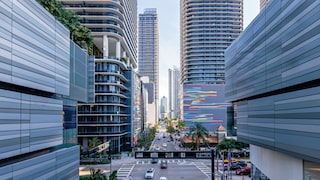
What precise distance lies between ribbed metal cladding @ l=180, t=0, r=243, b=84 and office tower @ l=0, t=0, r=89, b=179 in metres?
86.6

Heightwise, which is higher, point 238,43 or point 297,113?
point 238,43

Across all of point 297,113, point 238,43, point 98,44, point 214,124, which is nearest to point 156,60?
point 214,124

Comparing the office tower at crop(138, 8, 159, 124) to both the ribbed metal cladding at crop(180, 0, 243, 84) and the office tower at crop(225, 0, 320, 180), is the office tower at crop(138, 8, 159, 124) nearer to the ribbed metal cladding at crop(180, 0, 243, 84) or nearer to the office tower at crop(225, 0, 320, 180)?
the ribbed metal cladding at crop(180, 0, 243, 84)

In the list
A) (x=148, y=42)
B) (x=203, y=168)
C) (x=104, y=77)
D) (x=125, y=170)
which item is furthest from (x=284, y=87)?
(x=148, y=42)

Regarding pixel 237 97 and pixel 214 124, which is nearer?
pixel 237 97

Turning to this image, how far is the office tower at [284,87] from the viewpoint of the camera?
13.0m

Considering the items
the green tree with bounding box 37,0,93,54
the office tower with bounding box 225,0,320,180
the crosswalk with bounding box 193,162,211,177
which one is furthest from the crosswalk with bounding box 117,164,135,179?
the office tower with bounding box 225,0,320,180

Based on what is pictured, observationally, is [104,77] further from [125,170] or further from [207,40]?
[207,40]

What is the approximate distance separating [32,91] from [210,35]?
313ft

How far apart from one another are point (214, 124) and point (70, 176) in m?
81.2

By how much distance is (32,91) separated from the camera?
16.3m

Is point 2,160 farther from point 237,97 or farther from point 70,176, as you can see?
point 237,97

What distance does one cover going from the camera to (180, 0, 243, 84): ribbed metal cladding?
4072 inches

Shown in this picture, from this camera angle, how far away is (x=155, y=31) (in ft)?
630
